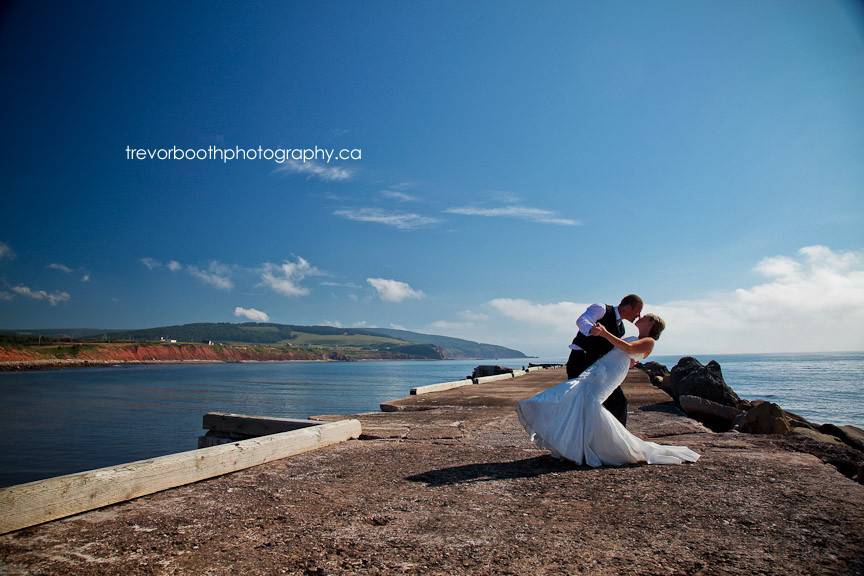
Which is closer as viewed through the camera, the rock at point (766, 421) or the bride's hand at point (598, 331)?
the bride's hand at point (598, 331)

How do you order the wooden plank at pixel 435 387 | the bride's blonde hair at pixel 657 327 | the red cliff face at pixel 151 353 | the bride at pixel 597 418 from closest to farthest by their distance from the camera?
the bride at pixel 597 418 → the bride's blonde hair at pixel 657 327 → the wooden plank at pixel 435 387 → the red cliff face at pixel 151 353

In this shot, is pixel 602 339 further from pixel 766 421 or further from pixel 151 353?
pixel 151 353

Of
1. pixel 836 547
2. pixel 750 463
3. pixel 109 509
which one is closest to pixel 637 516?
pixel 836 547

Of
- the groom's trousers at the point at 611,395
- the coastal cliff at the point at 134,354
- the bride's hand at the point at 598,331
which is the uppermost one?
the bride's hand at the point at 598,331

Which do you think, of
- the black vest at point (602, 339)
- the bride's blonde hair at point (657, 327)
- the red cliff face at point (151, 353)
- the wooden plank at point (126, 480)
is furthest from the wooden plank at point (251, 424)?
the red cliff face at point (151, 353)

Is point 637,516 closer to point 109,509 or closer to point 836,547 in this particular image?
Result: point 836,547

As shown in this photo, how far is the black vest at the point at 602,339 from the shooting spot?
5332 mm

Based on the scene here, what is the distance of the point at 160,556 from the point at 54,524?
1.01m

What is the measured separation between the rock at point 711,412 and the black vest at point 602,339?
794 centimetres

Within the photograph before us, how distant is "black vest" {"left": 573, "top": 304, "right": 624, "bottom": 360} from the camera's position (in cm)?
533

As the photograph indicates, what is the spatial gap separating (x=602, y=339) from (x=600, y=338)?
2 centimetres

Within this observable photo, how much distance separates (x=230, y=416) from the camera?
7832 millimetres

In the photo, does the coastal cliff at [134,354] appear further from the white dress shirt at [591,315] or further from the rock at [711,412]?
the white dress shirt at [591,315]

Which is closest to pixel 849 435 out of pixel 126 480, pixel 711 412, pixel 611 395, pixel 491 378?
pixel 711 412
